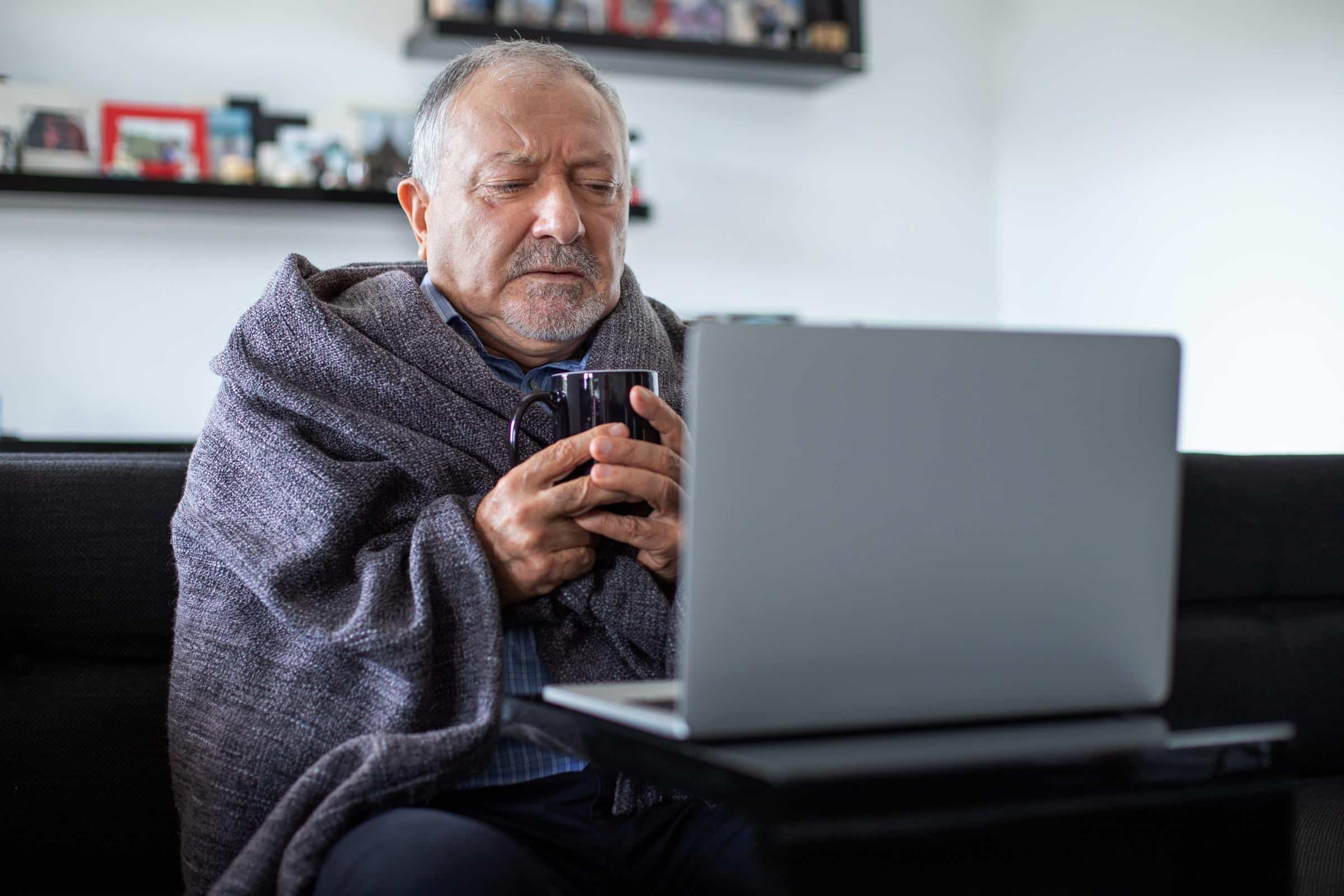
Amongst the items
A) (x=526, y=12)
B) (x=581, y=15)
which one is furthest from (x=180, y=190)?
(x=581, y=15)

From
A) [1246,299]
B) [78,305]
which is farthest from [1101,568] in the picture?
[78,305]

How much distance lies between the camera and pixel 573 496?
110cm

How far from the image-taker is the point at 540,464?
1101 mm

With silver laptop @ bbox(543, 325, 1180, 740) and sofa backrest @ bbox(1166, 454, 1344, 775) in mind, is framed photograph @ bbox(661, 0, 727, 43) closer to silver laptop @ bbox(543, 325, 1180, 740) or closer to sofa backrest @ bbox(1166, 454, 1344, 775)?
sofa backrest @ bbox(1166, 454, 1344, 775)

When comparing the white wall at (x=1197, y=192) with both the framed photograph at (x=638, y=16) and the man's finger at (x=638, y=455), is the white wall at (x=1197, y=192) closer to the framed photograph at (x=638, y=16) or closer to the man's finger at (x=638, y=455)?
the framed photograph at (x=638, y=16)

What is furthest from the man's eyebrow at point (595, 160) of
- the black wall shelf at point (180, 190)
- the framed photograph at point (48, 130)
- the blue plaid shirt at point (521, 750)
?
the framed photograph at point (48, 130)

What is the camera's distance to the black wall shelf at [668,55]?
10.6 feet

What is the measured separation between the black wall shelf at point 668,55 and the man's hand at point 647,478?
2.32 metres

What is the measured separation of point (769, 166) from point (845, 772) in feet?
11.1

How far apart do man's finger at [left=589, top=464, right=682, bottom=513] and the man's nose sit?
0.43m

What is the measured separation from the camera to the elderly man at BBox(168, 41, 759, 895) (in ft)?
3.37

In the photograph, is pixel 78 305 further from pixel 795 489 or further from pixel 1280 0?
pixel 1280 0

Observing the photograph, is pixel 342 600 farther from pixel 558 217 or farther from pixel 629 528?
pixel 558 217

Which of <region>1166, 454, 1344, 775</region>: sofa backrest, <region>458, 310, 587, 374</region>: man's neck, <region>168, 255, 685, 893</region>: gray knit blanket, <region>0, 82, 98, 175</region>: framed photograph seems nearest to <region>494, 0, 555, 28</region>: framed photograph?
<region>0, 82, 98, 175</region>: framed photograph
